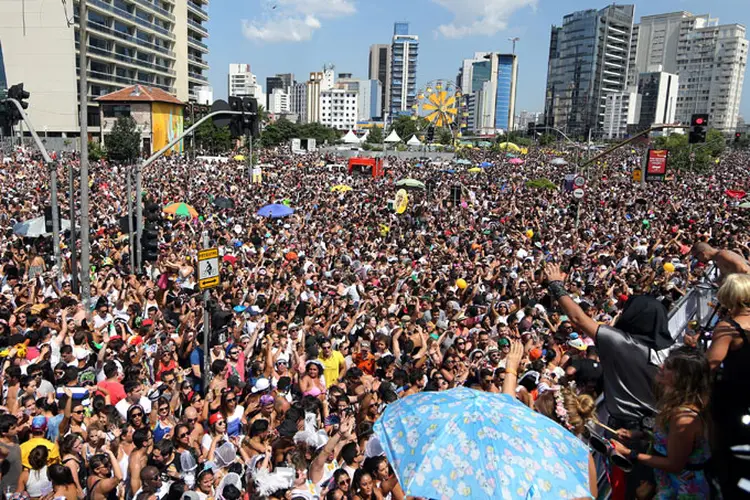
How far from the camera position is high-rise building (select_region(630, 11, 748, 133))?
511 feet

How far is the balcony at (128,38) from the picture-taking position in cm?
6000

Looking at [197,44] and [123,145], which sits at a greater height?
[197,44]

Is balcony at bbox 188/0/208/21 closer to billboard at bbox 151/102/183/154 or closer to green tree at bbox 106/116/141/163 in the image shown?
billboard at bbox 151/102/183/154

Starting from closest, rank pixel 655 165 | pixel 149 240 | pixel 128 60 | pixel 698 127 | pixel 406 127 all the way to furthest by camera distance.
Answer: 1. pixel 149 240
2. pixel 698 127
3. pixel 655 165
4. pixel 128 60
5. pixel 406 127

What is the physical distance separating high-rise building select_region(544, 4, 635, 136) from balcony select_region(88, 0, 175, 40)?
9538cm

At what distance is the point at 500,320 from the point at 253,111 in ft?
21.9

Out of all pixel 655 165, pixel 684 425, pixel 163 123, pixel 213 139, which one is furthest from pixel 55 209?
pixel 213 139

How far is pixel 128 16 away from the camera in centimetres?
6469

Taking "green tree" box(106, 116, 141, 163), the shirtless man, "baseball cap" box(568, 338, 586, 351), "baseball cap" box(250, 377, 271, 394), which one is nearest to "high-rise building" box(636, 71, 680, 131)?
"green tree" box(106, 116, 141, 163)

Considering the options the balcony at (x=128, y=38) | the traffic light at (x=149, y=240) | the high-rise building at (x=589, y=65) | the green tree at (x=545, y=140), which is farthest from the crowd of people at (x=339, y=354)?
the high-rise building at (x=589, y=65)

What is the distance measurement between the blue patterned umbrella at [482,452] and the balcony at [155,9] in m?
72.3

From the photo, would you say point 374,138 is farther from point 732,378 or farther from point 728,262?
point 732,378

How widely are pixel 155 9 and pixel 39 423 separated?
73300 mm

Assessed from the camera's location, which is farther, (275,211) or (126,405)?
(275,211)
